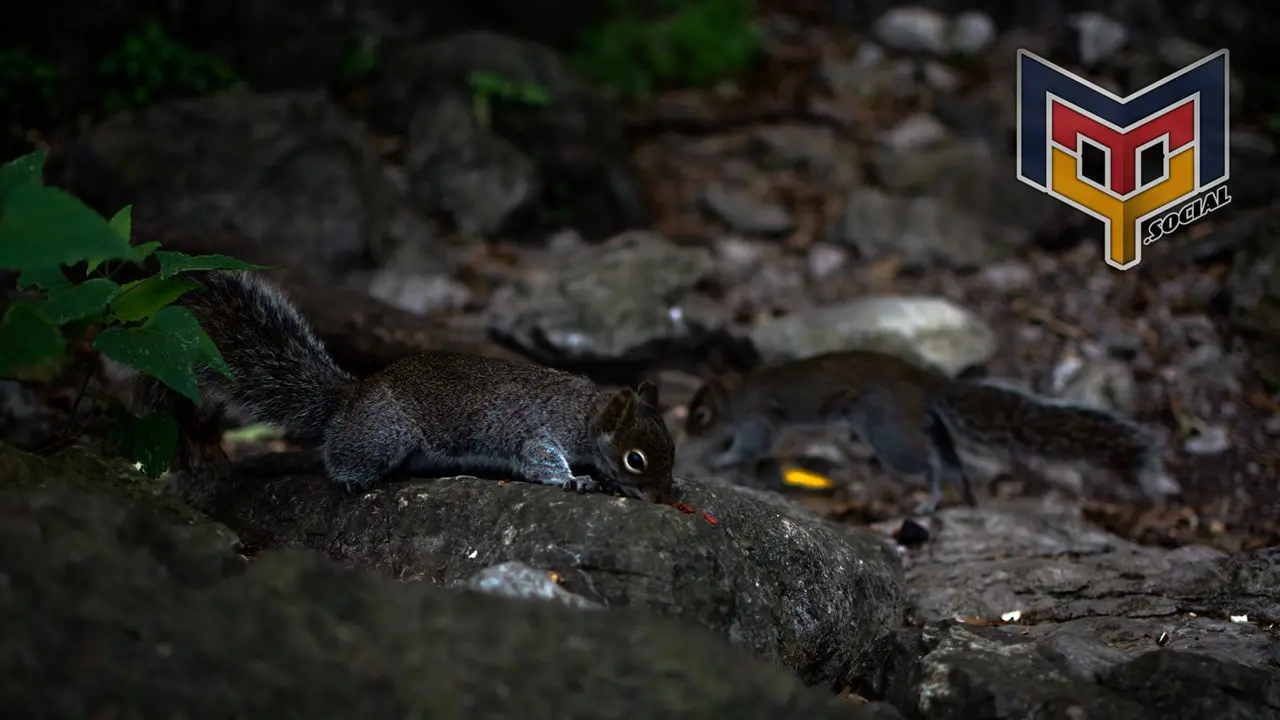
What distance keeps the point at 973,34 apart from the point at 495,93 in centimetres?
552

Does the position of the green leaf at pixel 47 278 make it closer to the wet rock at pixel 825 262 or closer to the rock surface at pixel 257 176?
the rock surface at pixel 257 176

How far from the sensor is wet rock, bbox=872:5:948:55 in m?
12.7

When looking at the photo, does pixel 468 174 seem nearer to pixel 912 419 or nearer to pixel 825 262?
pixel 825 262

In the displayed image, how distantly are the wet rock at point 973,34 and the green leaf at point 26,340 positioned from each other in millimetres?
11141

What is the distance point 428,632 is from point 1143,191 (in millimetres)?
6685

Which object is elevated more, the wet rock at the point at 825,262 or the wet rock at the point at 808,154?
the wet rock at the point at 808,154

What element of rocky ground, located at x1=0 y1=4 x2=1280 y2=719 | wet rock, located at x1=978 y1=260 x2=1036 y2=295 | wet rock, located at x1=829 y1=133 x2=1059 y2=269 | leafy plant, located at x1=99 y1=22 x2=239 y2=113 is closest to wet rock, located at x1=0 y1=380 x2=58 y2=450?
rocky ground, located at x1=0 y1=4 x2=1280 y2=719

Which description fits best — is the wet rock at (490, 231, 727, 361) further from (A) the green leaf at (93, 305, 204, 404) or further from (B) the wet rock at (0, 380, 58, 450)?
(A) the green leaf at (93, 305, 204, 404)

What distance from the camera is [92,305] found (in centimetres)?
328

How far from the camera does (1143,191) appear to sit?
7.83 metres

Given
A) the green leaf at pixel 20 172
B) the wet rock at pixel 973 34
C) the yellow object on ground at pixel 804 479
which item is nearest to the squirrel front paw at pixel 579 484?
the green leaf at pixel 20 172

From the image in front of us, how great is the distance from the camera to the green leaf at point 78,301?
327 centimetres

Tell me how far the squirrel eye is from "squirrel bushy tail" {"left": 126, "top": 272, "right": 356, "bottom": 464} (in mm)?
1144

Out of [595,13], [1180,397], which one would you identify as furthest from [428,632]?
[595,13]
